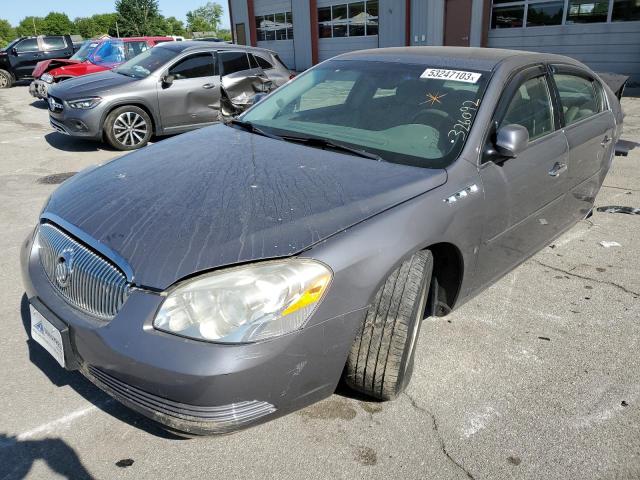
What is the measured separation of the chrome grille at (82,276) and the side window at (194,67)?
6.63 metres

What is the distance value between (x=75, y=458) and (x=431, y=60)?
114 inches

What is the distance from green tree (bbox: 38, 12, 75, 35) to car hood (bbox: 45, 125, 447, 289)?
342 feet

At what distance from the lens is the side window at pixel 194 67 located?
335 inches

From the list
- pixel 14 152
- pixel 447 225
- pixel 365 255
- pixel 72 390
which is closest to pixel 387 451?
pixel 365 255

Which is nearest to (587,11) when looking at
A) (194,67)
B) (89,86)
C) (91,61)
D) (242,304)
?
(194,67)

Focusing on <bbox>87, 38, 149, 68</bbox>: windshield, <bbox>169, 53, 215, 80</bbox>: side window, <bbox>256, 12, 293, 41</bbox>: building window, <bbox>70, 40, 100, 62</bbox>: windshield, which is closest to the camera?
<bbox>169, 53, 215, 80</bbox>: side window

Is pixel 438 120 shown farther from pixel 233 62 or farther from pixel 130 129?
pixel 233 62

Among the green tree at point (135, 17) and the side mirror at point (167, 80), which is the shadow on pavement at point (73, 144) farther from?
the green tree at point (135, 17)

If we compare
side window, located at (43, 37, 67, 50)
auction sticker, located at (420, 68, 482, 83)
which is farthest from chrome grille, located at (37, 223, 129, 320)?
side window, located at (43, 37, 67, 50)

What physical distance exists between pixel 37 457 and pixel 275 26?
2562cm

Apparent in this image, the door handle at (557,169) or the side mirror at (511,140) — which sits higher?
the side mirror at (511,140)

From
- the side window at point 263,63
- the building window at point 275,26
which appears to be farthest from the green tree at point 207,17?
the side window at point 263,63

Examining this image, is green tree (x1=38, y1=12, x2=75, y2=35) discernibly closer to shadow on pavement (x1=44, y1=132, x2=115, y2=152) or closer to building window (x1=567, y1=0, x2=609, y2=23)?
building window (x1=567, y1=0, x2=609, y2=23)

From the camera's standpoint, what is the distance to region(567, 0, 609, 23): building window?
14062 millimetres
